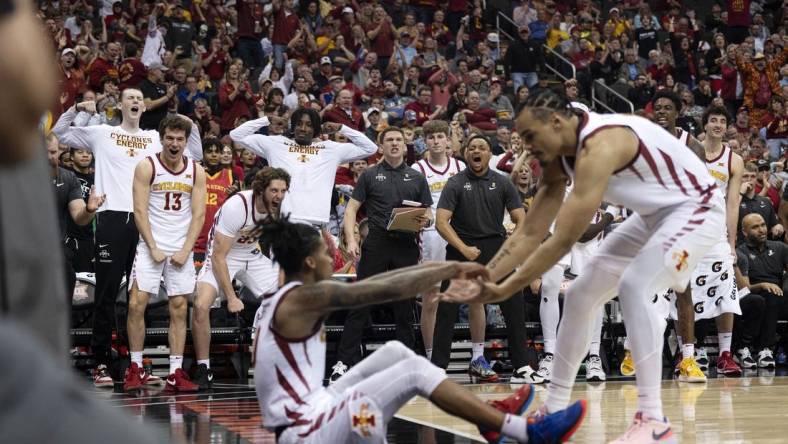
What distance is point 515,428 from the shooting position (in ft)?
15.9

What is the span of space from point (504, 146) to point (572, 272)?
467 centimetres

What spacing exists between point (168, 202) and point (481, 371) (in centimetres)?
329

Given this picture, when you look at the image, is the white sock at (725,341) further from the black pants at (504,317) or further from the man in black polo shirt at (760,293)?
the black pants at (504,317)

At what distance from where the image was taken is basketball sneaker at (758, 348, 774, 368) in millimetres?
11675

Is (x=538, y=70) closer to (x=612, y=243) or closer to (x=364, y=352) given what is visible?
(x=364, y=352)

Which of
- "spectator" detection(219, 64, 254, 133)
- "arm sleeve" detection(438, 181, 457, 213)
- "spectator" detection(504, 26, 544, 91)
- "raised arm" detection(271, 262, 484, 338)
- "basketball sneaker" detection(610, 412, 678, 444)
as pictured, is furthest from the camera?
"spectator" detection(504, 26, 544, 91)

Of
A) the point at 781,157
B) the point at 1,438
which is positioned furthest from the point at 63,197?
the point at 781,157

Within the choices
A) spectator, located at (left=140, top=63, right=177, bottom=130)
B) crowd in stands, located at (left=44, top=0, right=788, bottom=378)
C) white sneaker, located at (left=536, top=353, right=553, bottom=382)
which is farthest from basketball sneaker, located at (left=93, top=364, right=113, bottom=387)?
spectator, located at (left=140, top=63, right=177, bottom=130)

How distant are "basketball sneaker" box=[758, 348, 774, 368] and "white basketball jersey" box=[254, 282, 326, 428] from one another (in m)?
8.09

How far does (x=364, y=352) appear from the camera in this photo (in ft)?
37.0

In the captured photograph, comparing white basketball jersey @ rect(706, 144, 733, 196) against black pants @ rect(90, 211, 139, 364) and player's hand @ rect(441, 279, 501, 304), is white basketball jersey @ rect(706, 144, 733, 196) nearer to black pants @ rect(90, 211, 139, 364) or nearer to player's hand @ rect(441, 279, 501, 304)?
black pants @ rect(90, 211, 139, 364)

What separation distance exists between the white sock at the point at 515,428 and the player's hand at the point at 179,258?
5373mm

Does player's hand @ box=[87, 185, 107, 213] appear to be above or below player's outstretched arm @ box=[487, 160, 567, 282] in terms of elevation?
below

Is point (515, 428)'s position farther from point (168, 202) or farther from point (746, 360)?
point (746, 360)
